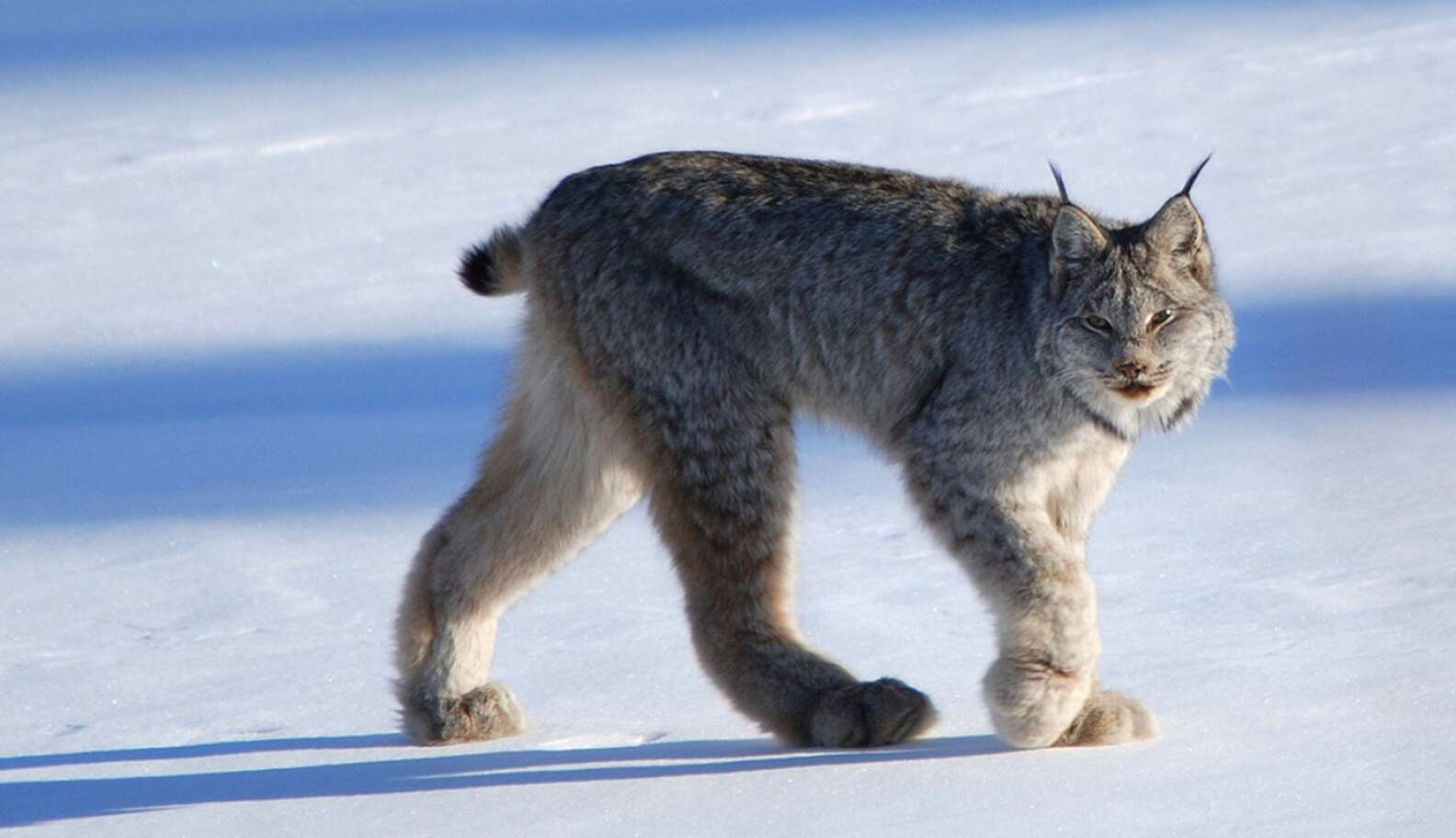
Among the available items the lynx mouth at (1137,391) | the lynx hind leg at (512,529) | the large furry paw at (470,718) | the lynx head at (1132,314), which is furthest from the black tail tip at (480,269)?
the lynx mouth at (1137,391)

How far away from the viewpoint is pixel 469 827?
4059mm

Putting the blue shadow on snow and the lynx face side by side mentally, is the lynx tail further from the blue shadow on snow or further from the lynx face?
the lynx face

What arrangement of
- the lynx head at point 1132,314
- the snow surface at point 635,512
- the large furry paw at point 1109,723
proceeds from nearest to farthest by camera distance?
the snow surface at point 635,512 → the large furry paw at point 1109,723 → the lynx head at point 1132,314

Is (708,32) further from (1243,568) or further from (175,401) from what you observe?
(1243,568)

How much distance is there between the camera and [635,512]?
6.75 m

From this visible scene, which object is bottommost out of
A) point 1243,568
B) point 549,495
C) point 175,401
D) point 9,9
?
point 9,9

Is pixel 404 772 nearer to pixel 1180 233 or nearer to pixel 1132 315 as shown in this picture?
pixel 1132 315

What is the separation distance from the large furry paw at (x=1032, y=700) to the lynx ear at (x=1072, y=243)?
0.79 m

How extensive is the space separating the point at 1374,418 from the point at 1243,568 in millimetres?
1358

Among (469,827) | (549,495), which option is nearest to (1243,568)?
(549,495)

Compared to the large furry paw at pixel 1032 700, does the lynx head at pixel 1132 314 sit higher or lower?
higher

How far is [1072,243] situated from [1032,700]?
948 mm

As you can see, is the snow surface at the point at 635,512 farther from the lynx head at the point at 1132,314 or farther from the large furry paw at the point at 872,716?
the lynx head at the point at 1132,314

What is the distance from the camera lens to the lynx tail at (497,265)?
5238mm
